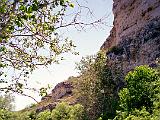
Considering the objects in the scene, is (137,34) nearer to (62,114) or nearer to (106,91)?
(106,91)

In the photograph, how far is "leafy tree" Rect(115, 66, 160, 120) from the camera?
172ft

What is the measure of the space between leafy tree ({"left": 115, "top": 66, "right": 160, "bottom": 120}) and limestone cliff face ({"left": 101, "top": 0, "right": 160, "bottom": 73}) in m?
16.0

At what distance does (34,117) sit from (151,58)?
48.0m

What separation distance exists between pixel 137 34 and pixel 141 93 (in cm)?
3641

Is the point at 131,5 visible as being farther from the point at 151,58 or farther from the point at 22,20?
the point at 22,20

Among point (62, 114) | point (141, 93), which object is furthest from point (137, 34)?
point (141, 93)

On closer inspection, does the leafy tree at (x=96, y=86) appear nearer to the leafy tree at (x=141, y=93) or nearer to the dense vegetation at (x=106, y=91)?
the dense vegetation at (x=106, y=91)

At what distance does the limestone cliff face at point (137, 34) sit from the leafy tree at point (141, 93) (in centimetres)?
1602

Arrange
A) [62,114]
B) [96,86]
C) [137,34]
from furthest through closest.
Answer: [62,114] → [137,34] → [96,86]

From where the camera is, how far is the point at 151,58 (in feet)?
245

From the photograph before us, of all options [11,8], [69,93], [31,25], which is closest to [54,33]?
[31,25]

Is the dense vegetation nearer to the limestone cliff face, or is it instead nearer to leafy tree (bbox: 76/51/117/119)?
leafy tree (bbox: 76/51/117/119)

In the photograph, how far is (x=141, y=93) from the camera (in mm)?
54781

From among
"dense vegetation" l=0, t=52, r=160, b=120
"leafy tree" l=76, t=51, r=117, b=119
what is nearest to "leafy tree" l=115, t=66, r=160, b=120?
"dense vegetation" l=0, t=52, r=160, b=120
